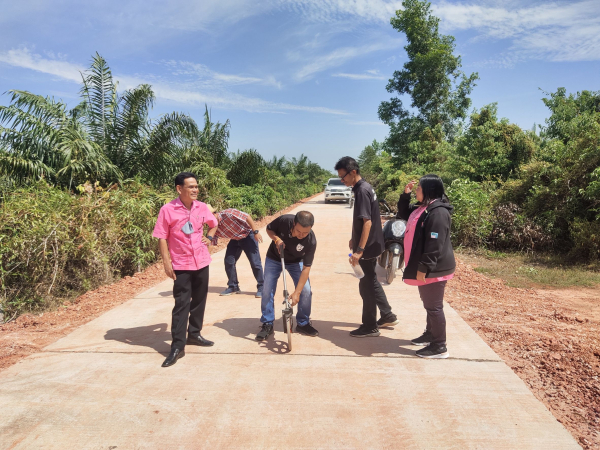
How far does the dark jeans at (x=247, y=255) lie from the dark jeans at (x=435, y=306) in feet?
8.98

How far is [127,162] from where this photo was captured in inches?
409

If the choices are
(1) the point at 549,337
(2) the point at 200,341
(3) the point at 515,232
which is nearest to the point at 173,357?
(2) the point at 200,341

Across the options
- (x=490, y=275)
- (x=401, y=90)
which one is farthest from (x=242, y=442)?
(x=401, y=90)

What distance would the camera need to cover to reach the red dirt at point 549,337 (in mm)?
3090

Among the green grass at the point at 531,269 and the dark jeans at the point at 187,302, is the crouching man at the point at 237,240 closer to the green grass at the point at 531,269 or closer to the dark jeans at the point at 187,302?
the dark jeans at the point at 187,302

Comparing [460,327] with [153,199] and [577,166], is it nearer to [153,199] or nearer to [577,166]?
[577,166]

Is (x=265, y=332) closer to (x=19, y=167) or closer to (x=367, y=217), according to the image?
(x=367, y=217)

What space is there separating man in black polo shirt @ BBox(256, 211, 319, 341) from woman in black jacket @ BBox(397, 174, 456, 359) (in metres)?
0.93

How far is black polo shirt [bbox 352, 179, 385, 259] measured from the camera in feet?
13.3

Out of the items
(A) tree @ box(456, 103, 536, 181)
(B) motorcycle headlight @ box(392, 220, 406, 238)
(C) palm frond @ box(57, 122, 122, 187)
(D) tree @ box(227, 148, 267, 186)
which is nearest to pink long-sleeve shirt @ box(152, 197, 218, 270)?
(B) motorcycle headlight @ box(392, 220, 406, 238)

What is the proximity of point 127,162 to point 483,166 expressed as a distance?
1058cm

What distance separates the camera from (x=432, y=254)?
3.53 metres

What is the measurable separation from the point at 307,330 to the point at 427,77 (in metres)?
30.2

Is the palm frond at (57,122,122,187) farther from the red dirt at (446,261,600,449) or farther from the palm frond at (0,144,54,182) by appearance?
the red dirt at (446,261,600,449)
